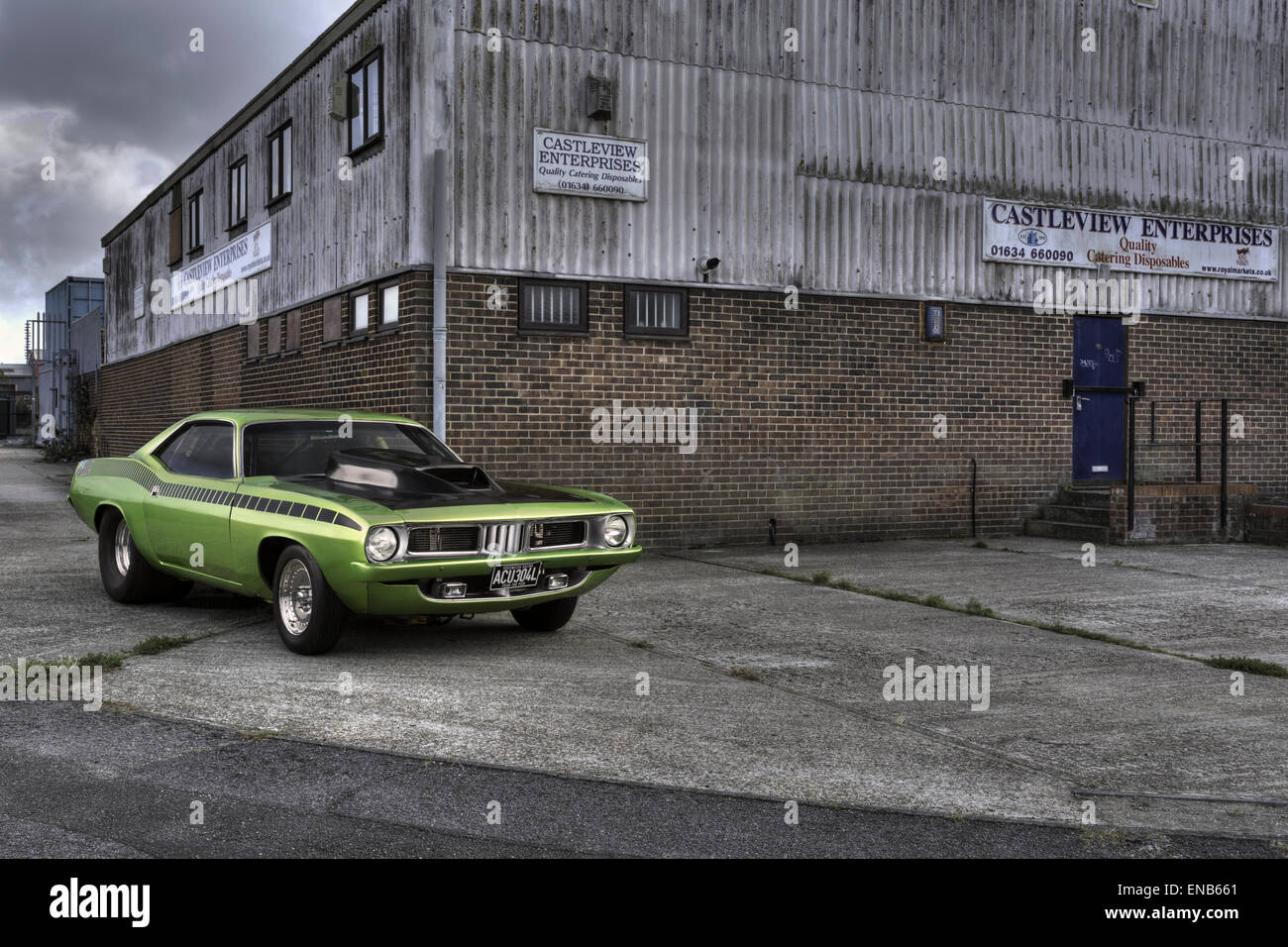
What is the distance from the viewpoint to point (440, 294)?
12086 mm

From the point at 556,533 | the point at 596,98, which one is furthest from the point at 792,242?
the point at 556,533

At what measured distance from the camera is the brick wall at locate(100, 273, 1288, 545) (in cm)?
1249

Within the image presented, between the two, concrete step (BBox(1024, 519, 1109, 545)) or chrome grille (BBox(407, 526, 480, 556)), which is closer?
chrome grille (BBox(407, 526, 480, 556))

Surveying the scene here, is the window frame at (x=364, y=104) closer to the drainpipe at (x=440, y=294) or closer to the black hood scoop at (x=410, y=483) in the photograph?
the drainpipe at (x=440, y=294)

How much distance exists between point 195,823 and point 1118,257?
14.3 meters

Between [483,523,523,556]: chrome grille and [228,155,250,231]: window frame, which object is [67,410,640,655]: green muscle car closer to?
[483,523,523,556]: chrome grille

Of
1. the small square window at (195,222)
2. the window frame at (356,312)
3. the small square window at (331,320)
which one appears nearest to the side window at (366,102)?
the window frame at (356,312)

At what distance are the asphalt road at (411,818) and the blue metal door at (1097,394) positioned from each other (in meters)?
12.2

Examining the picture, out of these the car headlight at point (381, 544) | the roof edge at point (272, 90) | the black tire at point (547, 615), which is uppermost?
the roof edge at point (272, 90)

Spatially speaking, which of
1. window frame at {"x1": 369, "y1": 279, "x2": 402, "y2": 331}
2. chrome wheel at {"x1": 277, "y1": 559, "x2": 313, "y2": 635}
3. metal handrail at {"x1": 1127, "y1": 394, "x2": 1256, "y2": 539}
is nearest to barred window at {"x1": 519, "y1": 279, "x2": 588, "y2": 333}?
window frame at {"x1": 369, "y1": 279, "x2": 402, "y2": 331}

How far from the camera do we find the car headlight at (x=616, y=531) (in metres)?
7.28

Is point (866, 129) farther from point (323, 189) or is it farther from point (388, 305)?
point (323, 189)

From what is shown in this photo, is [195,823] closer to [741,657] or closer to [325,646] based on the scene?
[325,646]

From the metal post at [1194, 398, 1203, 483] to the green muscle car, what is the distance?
404 inches
